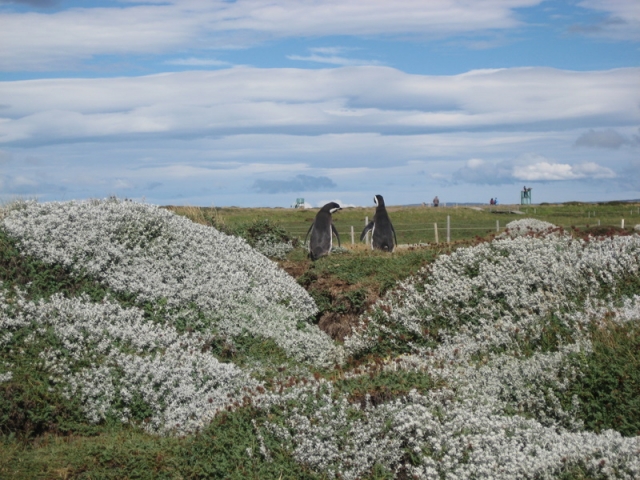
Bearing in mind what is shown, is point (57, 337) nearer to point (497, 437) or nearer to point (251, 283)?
point (251, 283)

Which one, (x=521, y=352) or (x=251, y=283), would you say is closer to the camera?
(x=521, y=352)

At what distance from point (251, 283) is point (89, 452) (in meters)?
6.50

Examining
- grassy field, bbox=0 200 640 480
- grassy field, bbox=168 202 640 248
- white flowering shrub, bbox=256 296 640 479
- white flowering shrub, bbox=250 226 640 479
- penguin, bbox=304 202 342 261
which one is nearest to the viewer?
white flowering shrub, bbox=256 296 640 479

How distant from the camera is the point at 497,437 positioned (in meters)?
6.52

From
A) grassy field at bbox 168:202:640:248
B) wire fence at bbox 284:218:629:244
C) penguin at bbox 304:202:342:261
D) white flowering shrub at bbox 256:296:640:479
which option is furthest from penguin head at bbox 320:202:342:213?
wire fence at bbox 284:218:629:244

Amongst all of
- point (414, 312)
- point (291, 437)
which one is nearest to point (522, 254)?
point (414, 312)

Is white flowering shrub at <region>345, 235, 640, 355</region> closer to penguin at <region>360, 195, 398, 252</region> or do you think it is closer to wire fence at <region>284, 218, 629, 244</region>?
penguin at <region>360, 195, 398, 252</region>

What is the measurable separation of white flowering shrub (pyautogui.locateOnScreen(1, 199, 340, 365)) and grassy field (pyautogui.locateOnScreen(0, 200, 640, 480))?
9 centimetres

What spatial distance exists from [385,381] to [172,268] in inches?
243

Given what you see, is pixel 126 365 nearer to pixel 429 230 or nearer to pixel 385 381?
pixel 385 381

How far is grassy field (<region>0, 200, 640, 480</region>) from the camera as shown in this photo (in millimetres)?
6707

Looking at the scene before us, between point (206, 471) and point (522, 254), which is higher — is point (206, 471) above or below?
below

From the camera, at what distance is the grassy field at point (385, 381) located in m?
6.71

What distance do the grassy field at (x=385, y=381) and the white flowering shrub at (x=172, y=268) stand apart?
0.09 metres
